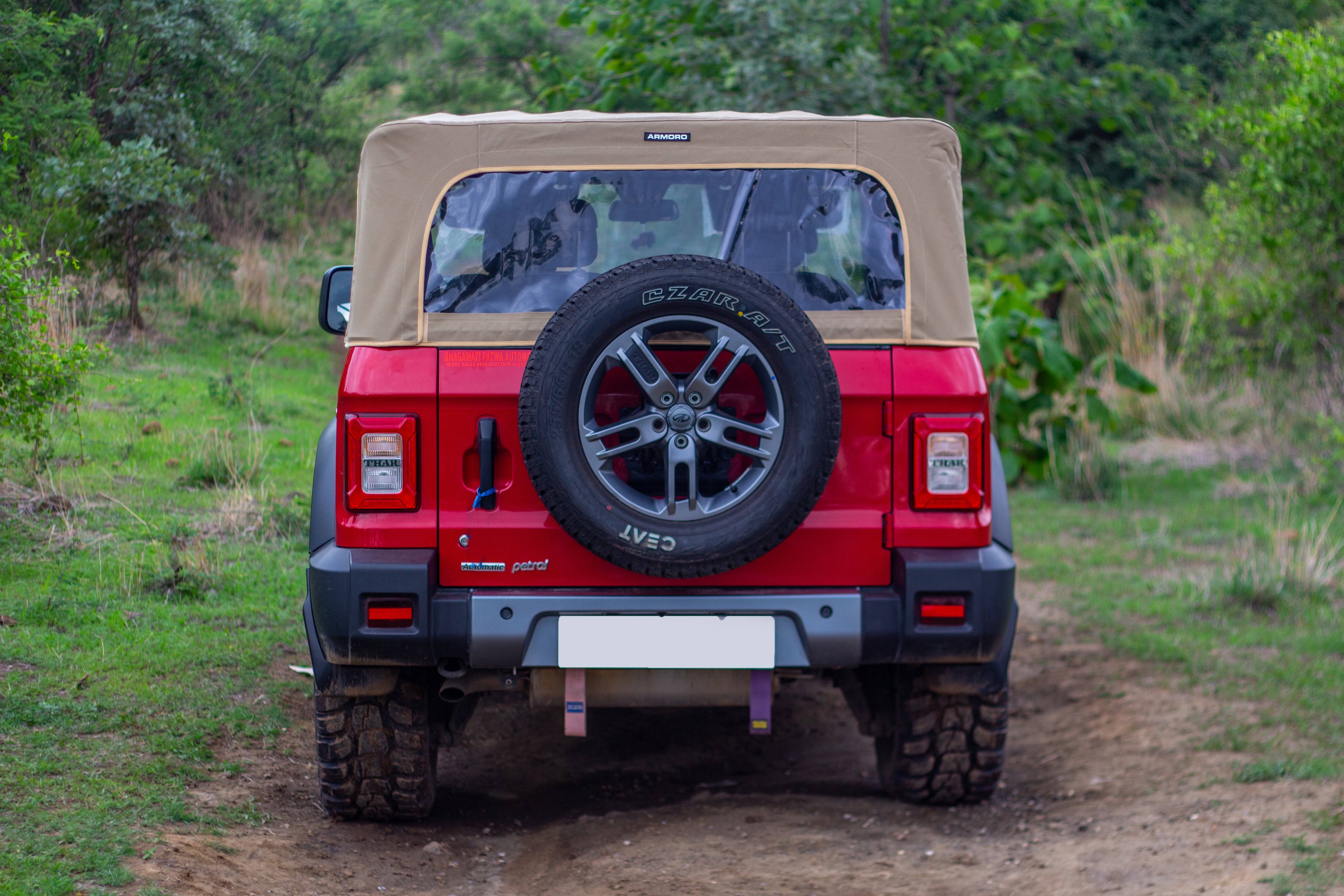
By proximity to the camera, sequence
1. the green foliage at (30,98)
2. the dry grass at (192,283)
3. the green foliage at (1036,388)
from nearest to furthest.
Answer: the green foliage at (30,98)
the dry grass at (192,283)
the green foliage at (1036,388)

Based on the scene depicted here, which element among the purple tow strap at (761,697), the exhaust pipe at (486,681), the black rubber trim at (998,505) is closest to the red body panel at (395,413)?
the exhaust pipe at (486,681)

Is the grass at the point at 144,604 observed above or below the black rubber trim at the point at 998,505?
below

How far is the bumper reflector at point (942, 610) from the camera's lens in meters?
3.49

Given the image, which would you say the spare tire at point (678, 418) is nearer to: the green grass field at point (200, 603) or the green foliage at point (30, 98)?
the green grass field at point (200, 603)

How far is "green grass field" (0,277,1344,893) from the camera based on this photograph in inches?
148

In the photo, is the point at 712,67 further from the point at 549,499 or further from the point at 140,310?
the point at 549,499

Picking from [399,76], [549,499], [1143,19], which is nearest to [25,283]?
[549,499]

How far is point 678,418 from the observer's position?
3250 millimetres

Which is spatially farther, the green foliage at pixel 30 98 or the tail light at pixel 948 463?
the green foliage at pixel 30 98

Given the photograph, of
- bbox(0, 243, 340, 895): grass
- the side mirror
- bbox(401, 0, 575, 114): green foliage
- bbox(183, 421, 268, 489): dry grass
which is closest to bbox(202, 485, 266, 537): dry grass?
bbox(0, 243, 340, 895): grass

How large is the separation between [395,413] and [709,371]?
85 centimetres

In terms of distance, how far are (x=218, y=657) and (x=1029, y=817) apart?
3.09 meters

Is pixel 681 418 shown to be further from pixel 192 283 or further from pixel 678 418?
pixel 192 283

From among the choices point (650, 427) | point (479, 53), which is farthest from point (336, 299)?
point (479, 53)
